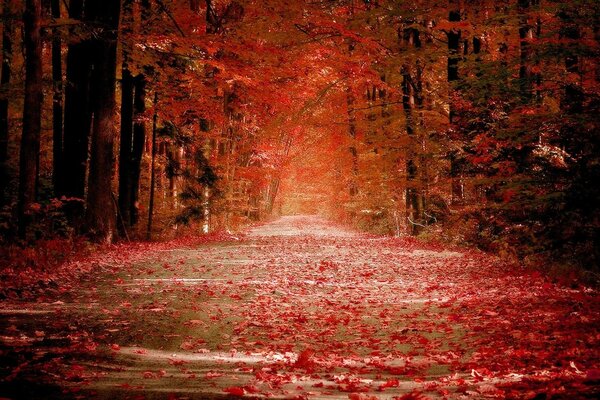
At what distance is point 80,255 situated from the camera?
1201 centimetres

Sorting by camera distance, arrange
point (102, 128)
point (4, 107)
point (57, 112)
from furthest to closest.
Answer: point (4, 107)
point (57, 112)
point (102, 128)

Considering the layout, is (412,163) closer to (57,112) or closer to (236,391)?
(57,112)

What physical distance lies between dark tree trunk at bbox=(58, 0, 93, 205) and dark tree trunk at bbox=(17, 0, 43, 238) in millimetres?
4075

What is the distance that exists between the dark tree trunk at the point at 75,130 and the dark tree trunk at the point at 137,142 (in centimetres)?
314

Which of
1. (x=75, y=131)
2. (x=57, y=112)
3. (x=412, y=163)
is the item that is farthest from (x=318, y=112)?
(x=75, y=131)

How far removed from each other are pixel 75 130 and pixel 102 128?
2.19m

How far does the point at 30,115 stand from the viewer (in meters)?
11.4

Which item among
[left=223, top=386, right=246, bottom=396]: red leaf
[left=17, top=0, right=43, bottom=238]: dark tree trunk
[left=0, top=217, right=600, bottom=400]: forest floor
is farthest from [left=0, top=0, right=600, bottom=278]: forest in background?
[left=223, top=386, right=246, bottom=396]: red leaf

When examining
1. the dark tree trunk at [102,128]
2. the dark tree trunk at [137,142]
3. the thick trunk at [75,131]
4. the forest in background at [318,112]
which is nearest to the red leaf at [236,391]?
the forest in background at [318,112]

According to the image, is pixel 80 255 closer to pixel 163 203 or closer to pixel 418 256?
pixel 418 256

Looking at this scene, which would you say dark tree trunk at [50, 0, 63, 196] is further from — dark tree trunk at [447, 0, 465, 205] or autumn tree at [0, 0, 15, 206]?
dark tree trunk at [447, 0, 465, 205]

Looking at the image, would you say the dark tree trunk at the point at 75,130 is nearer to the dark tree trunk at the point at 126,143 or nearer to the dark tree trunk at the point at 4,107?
the dark tree trunk at the point at 126,143

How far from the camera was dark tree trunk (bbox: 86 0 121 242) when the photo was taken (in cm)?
1423

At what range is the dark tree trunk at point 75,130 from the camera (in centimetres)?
1572
